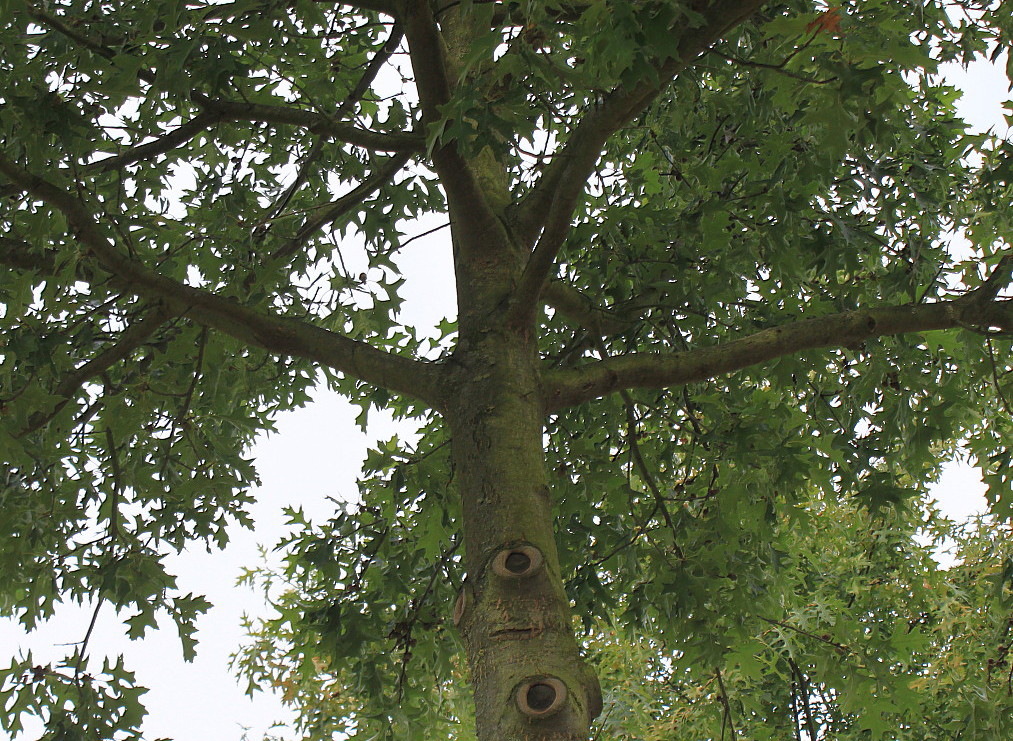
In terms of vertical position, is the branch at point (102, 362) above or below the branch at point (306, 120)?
below

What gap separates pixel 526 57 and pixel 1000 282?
1842 millimetres

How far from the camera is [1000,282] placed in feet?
10.7

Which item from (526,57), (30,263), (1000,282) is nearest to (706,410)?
(1000,282)

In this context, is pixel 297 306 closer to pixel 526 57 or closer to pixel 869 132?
pixel 526 57

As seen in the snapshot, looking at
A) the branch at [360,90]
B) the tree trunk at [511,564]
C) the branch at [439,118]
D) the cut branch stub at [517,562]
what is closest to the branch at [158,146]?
the branch at [360,90]

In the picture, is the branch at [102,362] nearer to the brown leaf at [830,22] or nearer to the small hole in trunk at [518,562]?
the small hole in trunk at [518,562]

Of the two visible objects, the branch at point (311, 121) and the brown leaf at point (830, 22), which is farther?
the branch at point (311, 121)

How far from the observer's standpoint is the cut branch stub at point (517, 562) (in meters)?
2.81

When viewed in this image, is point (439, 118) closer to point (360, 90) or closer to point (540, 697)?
point (360, 90)

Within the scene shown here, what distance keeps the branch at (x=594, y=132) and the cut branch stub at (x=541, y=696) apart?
53.8 inches

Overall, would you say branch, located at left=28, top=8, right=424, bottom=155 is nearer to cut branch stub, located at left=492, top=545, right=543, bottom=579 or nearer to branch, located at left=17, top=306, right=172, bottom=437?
branch, located at left=17, top=306, right=172, bottom=437

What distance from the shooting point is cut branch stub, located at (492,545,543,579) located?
111 inches

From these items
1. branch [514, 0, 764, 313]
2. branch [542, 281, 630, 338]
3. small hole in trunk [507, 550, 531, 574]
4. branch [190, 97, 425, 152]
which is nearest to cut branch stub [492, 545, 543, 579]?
small hole in trunk [507, 550, 531, 574]

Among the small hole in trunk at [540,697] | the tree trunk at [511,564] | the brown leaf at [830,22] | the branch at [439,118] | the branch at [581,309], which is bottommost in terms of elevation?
the small hole in trunk at [540,697]
